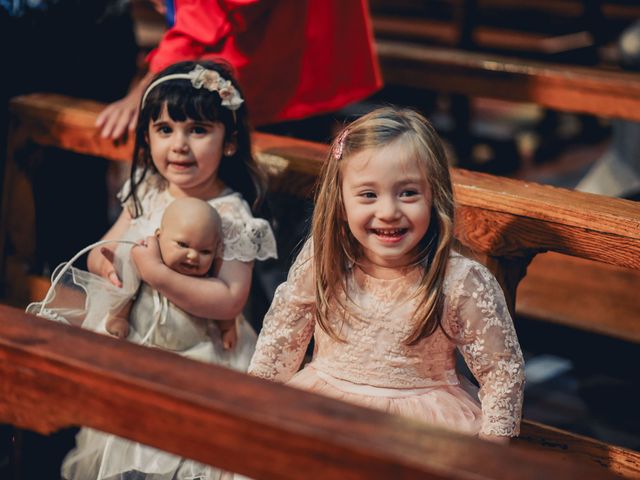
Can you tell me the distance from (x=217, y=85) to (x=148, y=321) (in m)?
0.59

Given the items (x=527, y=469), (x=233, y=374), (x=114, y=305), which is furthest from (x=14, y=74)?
(x=527, y=469)

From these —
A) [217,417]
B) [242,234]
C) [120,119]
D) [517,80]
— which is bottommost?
[217,417]

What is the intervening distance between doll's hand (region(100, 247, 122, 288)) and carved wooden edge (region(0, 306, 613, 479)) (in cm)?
81

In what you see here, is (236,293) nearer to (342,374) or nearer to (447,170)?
(342,374)

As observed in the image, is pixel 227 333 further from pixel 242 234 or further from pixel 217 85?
pixel 217 85

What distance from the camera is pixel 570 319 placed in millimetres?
3820

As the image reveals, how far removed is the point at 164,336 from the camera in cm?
248

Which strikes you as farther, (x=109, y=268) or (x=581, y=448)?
(x=109, y=268)

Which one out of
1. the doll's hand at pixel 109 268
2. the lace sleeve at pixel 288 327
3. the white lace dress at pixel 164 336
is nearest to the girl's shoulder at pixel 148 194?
Answer: the white lace dress at pixel 164 336

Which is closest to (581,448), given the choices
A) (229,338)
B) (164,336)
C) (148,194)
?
(229,338)

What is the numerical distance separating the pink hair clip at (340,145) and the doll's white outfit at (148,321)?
1.47ft

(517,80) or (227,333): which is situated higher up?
(517,80)

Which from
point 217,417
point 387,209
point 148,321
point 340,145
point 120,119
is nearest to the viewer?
point 217,417

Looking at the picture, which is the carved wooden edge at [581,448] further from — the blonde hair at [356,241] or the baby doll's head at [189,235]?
the baby doll's head at [189,235]
